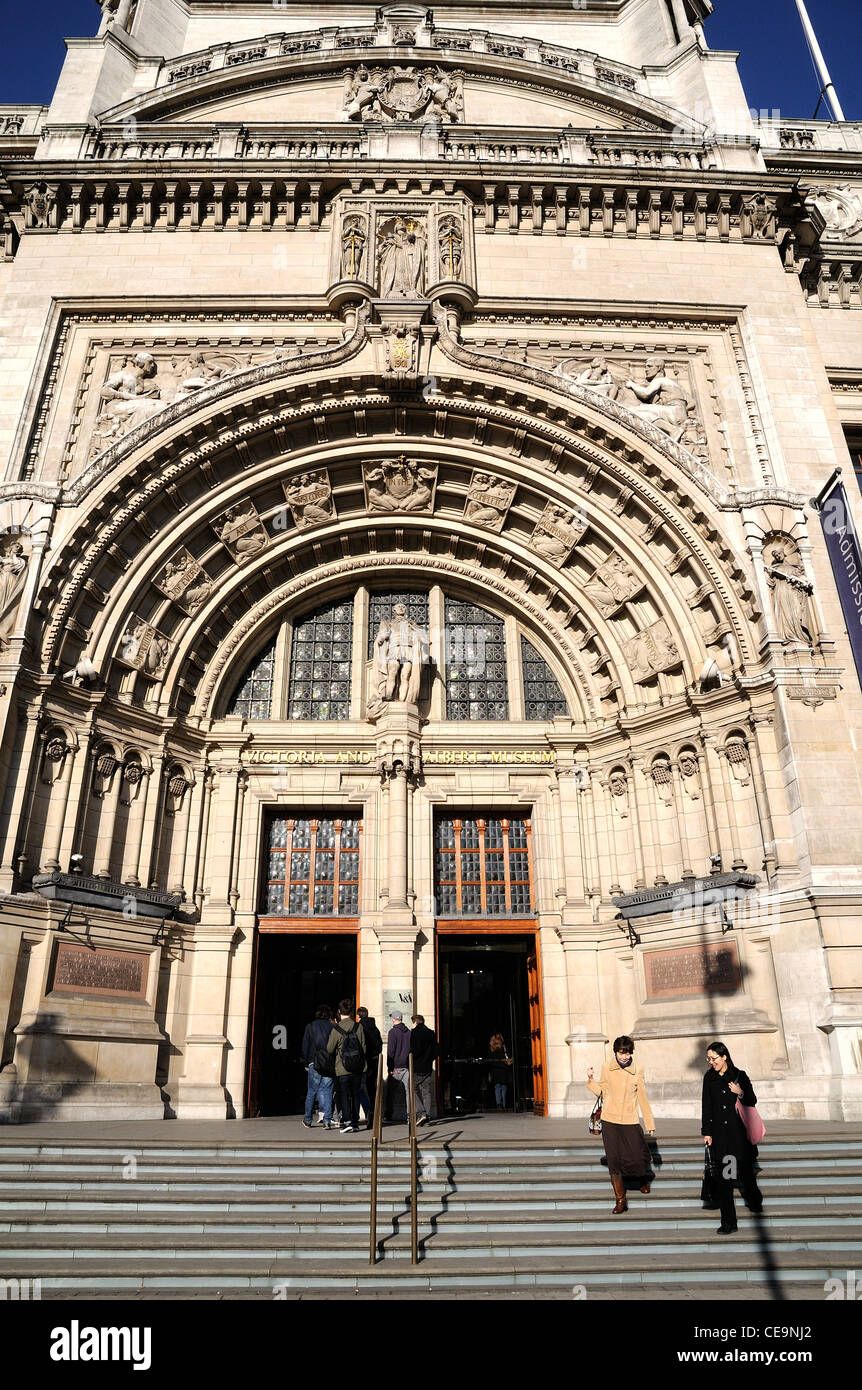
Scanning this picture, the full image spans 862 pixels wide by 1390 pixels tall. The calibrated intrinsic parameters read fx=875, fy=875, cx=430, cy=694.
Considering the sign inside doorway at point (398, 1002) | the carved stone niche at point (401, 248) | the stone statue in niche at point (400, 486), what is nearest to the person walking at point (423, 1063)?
the sign inside doorway at point (398, 1002)

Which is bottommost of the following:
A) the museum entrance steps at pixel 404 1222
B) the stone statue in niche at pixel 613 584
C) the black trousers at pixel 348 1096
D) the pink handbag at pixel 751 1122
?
the museum entrance steps at pixel 404 1222

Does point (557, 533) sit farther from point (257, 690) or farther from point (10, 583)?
point (10, 583)

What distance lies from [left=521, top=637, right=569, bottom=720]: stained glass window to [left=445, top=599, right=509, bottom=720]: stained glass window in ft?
1.41

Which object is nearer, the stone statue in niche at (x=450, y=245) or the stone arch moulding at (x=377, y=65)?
the stone statue in niche at (x=450, y=245)

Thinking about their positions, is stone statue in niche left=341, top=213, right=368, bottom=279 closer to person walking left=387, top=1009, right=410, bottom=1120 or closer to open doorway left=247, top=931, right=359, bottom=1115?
open doorway left=247, top=931, right=359, bottom=1115

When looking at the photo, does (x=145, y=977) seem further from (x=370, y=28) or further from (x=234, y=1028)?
(x=370, y=28)

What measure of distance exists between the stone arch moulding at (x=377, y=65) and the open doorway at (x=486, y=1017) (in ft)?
62.7

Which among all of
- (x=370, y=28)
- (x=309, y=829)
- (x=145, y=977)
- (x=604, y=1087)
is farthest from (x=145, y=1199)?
(x=370, y=28)

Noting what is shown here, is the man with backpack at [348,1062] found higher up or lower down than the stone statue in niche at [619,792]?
lower down

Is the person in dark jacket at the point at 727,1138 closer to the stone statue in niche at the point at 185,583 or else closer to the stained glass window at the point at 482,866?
the stained glass window at the point at 482,866

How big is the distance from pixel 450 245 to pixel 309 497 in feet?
18.5

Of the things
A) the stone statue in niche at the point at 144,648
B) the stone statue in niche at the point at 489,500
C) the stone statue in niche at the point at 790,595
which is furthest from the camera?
the stone statue in niche at the point at 489,500

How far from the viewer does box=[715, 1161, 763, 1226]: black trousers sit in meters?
6.91

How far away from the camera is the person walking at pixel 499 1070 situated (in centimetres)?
1562
